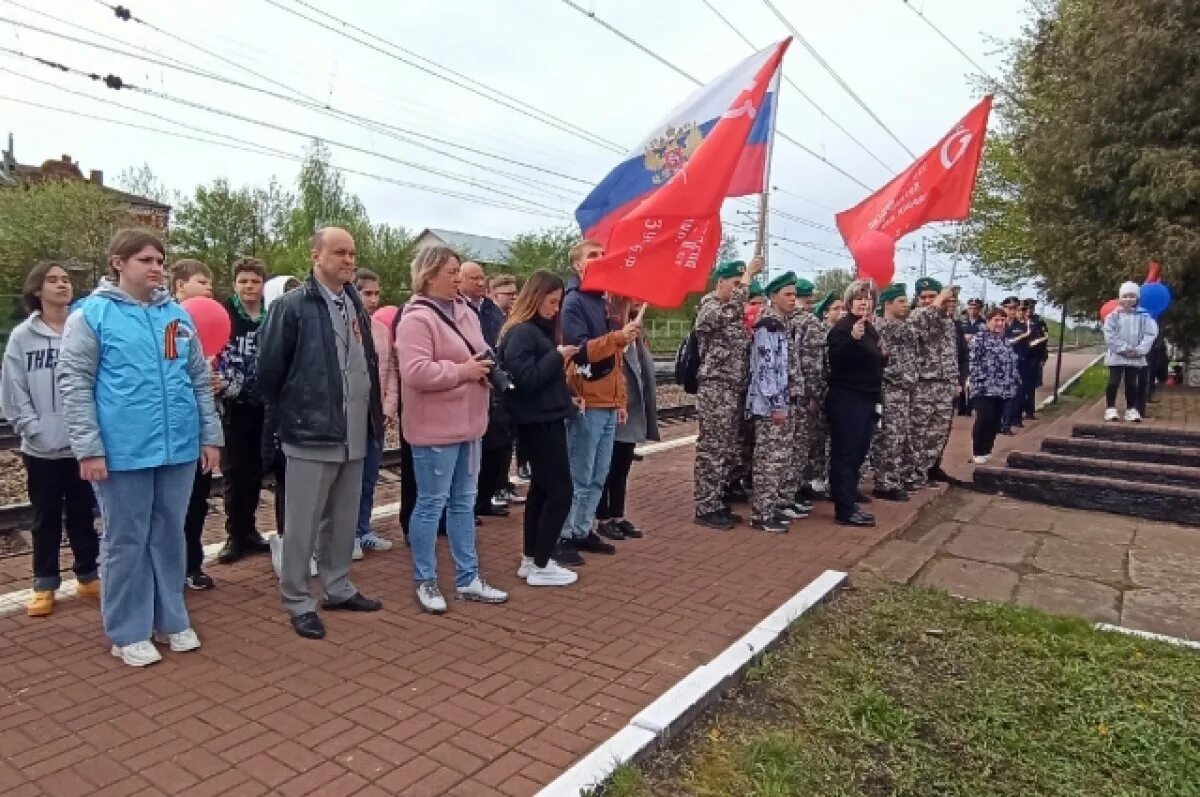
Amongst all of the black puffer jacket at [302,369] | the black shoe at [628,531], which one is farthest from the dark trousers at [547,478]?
the black shoe at [628,531]

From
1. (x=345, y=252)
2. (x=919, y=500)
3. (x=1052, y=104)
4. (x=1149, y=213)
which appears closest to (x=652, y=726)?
(x=345, y=252)

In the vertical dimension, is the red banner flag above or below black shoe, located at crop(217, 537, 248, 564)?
above

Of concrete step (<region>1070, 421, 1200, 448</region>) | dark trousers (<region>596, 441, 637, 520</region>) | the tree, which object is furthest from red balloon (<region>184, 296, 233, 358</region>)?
the tree

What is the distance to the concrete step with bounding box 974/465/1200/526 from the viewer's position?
23.2ft

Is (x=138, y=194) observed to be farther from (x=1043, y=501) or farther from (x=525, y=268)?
(x=1043, y=501)

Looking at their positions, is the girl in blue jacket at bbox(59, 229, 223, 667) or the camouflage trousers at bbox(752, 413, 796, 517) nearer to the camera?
the girl in blue jacket at bbox(59, 229, 223, 667)

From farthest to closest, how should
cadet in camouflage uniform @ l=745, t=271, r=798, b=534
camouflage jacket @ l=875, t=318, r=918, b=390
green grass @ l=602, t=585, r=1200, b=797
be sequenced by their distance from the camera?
1. camouflage jacket @ l=875, t=318, r=918, b=390
2. cadet in camouflage uniform @ l=745, t=271, r=798, b=534
3. green grass @ l=602, t=585, r=1200, b=797

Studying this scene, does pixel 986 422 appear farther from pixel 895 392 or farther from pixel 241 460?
pixel 241 460

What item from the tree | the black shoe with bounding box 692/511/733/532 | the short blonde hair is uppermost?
the tree

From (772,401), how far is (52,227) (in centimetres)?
3287

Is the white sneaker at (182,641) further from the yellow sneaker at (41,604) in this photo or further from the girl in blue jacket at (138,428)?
the yellow sneaker at (41,604)

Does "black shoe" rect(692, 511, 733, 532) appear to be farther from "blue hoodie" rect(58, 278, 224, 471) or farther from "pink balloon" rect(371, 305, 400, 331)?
"blue hoodie" rect(58, 278, 224, 471)

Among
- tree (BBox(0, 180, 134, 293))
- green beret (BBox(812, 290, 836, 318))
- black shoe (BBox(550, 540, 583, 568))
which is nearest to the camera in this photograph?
black shoe (BBox(550, 540, 583, 568))

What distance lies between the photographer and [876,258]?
6742 mm
